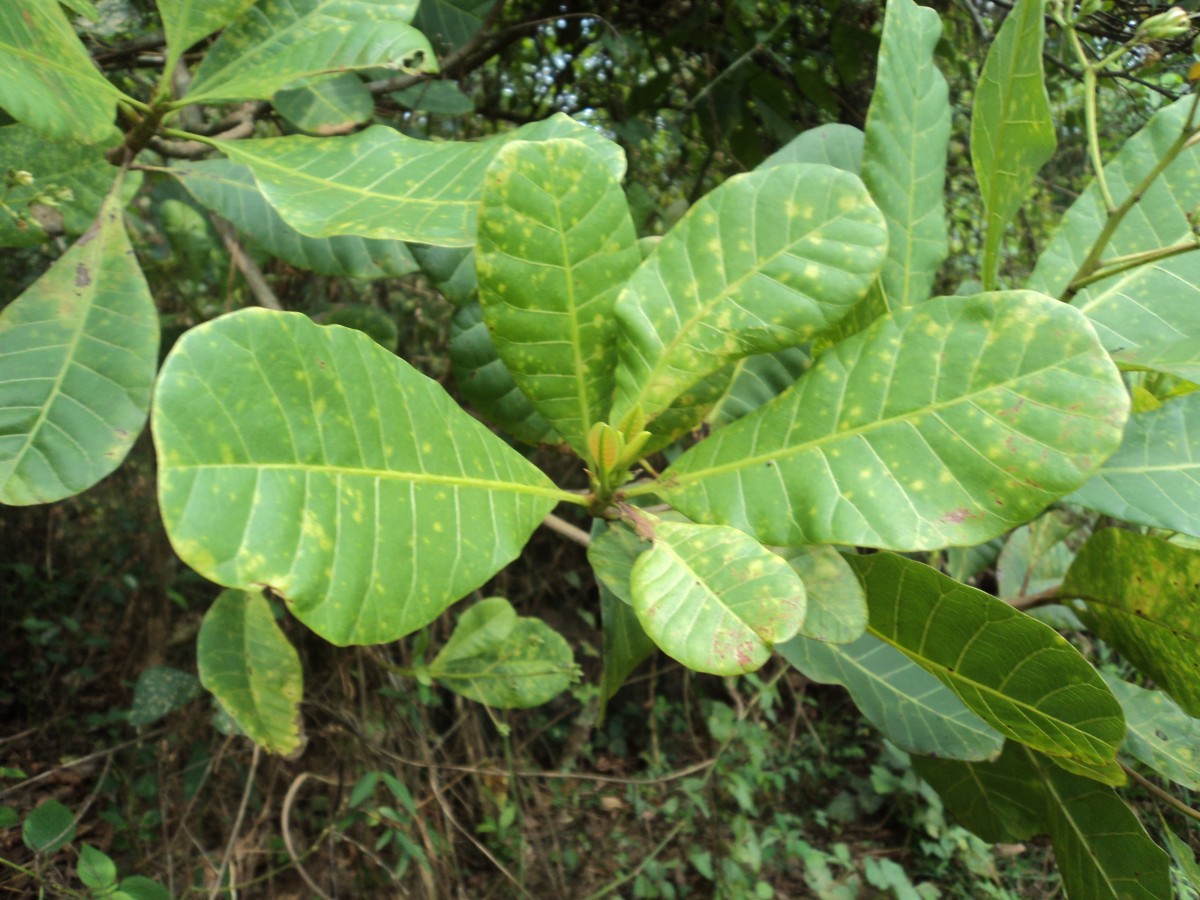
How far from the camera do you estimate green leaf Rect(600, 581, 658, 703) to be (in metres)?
0.76

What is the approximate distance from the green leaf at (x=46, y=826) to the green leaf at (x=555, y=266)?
1.08m

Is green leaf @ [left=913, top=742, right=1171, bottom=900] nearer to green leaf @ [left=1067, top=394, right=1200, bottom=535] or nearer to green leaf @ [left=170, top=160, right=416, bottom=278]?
green leaf @ [left=1067, top=394, right=1200, bottom=535]

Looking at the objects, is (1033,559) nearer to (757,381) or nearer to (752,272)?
(757,381)

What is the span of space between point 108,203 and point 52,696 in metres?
2.16

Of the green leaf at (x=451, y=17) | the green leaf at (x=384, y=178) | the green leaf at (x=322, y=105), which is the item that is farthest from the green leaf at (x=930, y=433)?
the green leaf at (x=451, y=17)

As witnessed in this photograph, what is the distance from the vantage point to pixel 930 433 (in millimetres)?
562

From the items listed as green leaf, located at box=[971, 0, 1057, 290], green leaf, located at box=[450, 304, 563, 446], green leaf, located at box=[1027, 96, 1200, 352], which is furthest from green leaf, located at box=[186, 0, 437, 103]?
green leaf, located at box=[1027, 96, 1200, 352]

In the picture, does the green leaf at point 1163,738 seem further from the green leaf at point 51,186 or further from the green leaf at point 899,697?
the green leaf at point 51,186

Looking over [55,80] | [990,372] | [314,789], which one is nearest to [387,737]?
[314,789]

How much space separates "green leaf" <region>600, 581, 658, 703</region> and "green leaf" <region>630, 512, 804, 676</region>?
22 centimetres

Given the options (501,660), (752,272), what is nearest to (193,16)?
(752,272)

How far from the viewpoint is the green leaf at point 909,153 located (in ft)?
2.28

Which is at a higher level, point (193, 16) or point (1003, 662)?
point (193, 16)

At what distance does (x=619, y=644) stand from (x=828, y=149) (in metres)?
0.54
